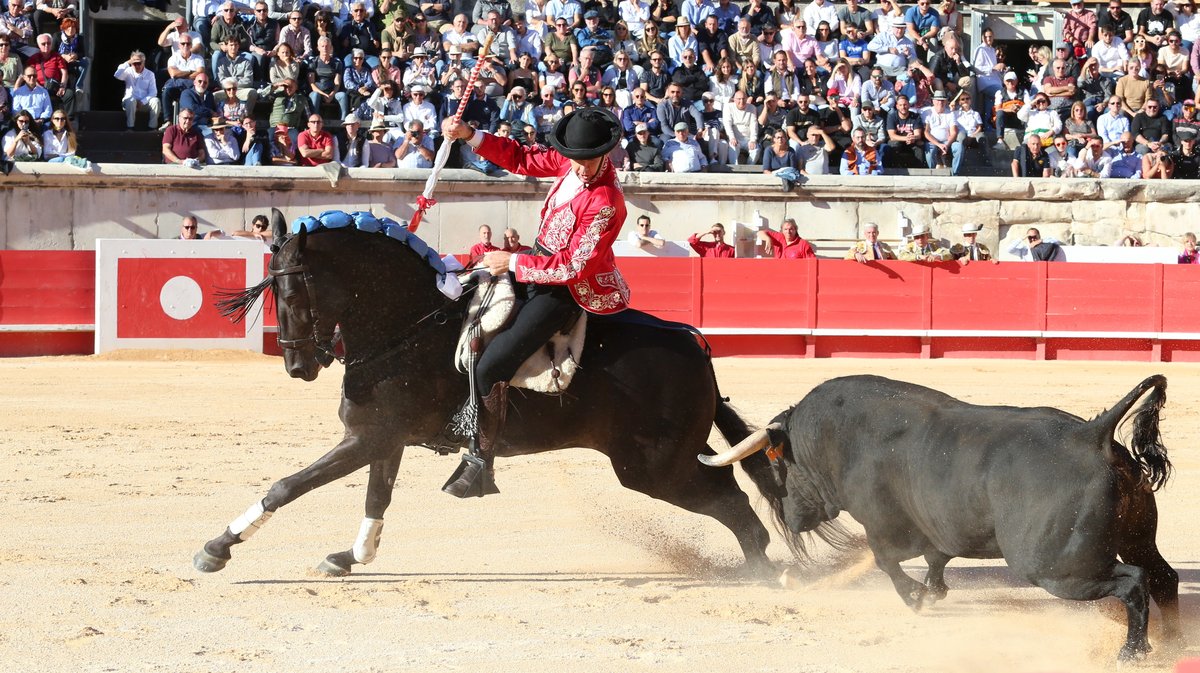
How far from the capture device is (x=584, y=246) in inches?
199

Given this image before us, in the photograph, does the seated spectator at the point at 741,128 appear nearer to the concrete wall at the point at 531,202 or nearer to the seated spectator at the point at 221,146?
the concrete wall at the point at 531,202

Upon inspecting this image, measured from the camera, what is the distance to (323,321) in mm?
5207

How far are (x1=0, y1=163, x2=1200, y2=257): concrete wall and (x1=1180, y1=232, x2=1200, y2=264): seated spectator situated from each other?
1.05m

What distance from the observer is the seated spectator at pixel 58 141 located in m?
14.6

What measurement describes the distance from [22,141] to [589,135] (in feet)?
36.6

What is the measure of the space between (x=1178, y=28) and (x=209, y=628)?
17400 mm

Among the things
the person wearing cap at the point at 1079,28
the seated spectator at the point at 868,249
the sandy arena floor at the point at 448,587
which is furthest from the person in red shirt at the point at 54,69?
the person wearing cap at the point at 1079,28

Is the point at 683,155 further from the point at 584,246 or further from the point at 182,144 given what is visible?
the point at 584,246

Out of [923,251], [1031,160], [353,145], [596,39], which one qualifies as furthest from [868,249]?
[353,145]

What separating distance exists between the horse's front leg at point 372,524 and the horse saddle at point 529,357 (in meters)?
0.52

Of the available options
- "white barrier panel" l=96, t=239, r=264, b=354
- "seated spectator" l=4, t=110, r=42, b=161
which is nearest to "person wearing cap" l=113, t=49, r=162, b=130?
"seated spectator" l=4, t=110, r=42, b=161

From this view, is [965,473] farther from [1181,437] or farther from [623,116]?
[623,116]

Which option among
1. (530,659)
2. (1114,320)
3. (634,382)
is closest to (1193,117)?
(1114,320)

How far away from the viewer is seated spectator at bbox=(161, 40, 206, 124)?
49.7 feet
